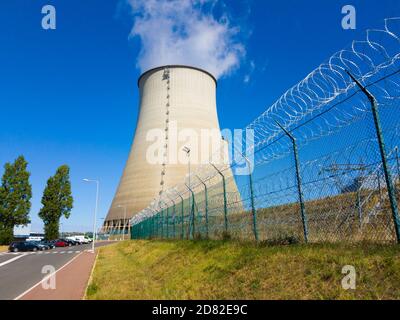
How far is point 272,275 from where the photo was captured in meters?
4.78

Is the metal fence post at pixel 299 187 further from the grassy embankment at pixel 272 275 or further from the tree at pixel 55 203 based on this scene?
the tree at pixel 55 203

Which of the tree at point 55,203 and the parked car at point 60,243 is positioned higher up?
the tree at point 55,203

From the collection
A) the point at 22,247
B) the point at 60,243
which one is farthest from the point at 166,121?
the point at 60,243

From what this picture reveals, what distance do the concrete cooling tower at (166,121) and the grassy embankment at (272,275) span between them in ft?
78.6

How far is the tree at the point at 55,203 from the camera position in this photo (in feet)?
139

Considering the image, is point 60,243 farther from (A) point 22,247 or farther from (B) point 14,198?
(A) point 22,247

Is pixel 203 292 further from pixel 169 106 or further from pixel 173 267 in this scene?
pixel 169 106

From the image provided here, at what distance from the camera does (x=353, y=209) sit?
5.02 m

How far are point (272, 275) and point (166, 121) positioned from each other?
27.5 m

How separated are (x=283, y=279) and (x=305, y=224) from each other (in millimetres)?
1391

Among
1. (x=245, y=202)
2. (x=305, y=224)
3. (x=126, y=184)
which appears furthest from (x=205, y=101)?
(x=305, y=224)

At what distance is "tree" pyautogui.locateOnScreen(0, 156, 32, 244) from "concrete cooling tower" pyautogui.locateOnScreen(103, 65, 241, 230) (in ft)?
39.1

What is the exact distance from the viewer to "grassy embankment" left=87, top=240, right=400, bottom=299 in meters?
3.62

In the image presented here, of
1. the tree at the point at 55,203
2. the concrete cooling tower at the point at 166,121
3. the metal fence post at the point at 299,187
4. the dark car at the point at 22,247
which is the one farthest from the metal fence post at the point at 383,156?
the tree at the point at 55,203
